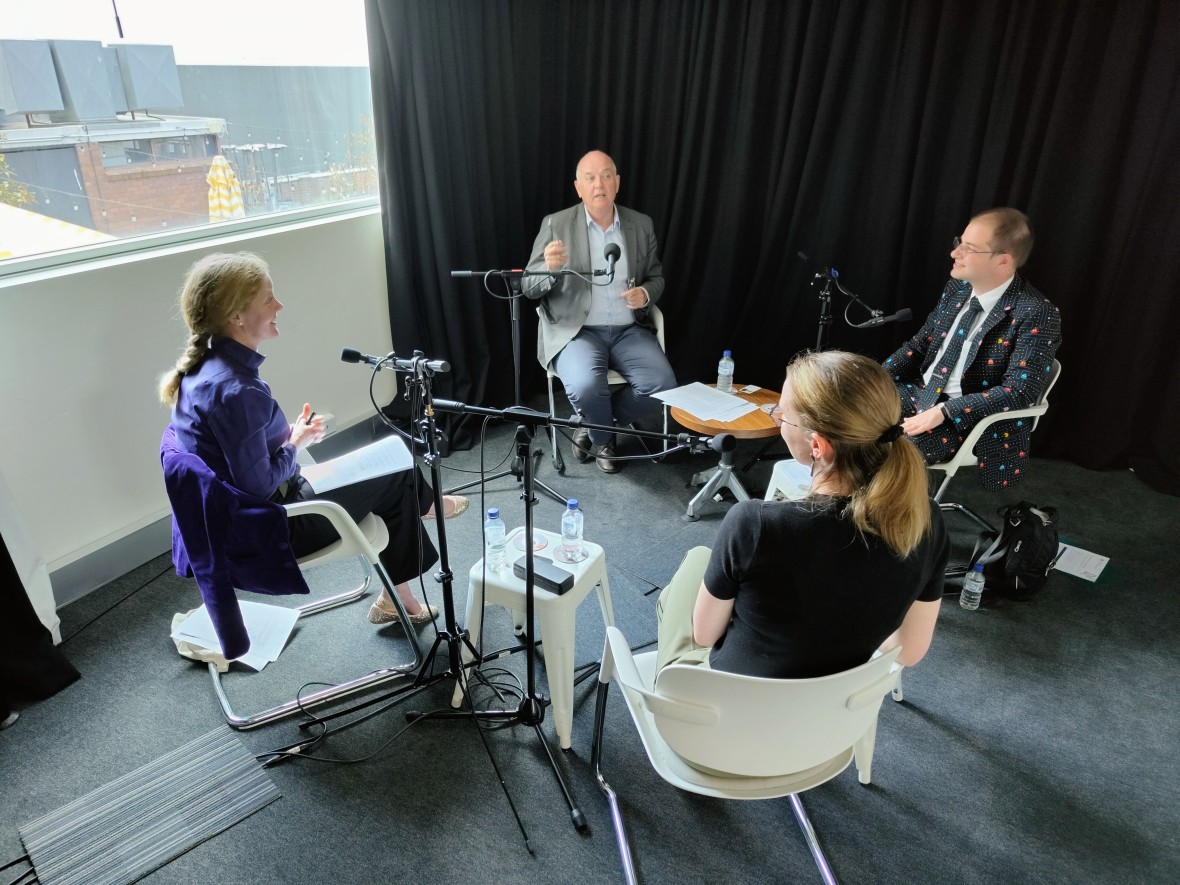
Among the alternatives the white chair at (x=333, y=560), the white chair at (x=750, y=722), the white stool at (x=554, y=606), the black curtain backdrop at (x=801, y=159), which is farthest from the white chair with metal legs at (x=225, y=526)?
the black curtain backdrop at (x=801, y=159)

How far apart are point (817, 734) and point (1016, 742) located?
1097mm

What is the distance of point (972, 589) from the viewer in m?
2.51

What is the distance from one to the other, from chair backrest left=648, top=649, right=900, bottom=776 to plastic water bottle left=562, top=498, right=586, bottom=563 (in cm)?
67

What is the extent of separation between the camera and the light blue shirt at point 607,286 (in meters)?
3.36

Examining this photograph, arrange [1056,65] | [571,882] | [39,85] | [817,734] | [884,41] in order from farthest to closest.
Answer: [884,41], [1056,65], [39,85], [571,882], [817,734]

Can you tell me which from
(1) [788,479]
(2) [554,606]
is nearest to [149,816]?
(2) [554,606]

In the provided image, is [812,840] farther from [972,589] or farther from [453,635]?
[972,589]

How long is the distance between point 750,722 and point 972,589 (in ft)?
5.32

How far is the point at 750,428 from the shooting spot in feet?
8.79

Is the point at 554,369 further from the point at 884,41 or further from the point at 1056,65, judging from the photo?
the point at 1056,65

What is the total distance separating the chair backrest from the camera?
1190 millimetres

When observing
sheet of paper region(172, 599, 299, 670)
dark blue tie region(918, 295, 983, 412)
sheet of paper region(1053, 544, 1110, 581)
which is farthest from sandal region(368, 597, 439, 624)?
sheet of paper region(1053, 544, 1110, 581)

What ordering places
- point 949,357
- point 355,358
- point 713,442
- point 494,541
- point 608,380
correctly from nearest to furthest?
1. point 713,442
2. point 355,358
3. point 494,541
4. point 949,357
5. point 608,380

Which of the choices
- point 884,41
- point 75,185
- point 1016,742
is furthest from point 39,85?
point 1016,742
